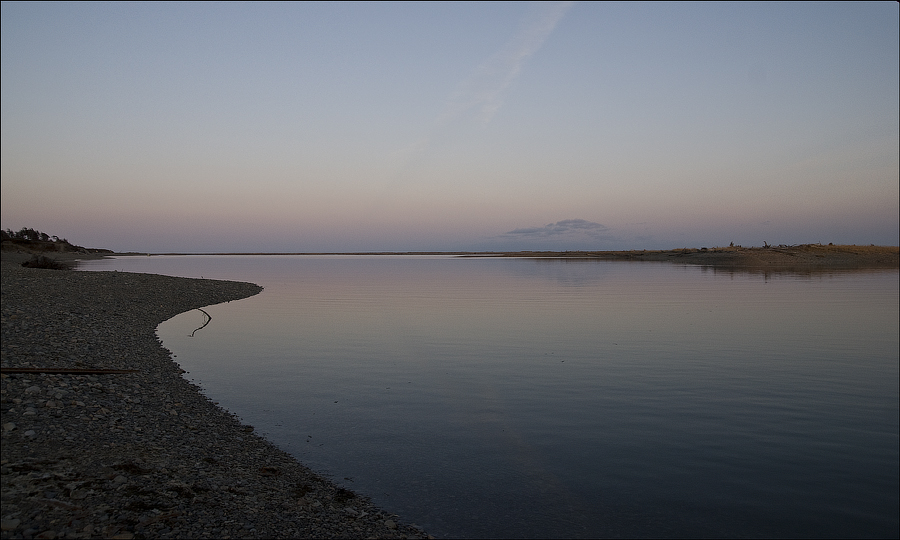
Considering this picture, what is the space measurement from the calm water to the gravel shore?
79cm

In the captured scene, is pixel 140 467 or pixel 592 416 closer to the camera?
pixel 140 467

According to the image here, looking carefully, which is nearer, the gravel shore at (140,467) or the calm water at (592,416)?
the gravel shore at (140,467)

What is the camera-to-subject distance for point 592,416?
1270cm

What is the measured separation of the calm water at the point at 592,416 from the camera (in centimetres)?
839

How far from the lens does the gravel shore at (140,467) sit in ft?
24.0

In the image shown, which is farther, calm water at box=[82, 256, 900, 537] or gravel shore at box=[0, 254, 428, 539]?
calm water at box=[82, 256, 900, 537]

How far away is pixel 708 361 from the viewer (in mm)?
17969

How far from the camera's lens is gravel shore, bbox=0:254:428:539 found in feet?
24.0

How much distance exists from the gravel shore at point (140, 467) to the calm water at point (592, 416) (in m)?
0.79

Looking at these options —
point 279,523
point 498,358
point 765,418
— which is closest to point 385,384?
point 498,358

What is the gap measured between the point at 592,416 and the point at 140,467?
363 inches

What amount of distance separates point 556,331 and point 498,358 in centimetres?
627

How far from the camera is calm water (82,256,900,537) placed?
330 inches

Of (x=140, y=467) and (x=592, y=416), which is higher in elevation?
(x=140, y=467)
